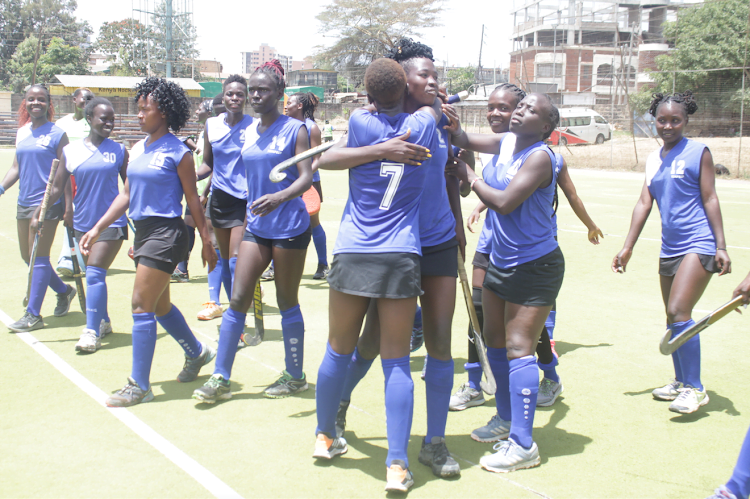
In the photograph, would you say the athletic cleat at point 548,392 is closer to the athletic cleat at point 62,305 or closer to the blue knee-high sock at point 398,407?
the blue knee-high sock at point 398,407

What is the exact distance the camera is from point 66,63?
62.5 metres

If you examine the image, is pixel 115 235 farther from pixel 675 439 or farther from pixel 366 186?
pixel 675 439

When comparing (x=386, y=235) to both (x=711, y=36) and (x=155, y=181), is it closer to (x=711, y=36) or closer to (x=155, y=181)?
(x=155, y=181)

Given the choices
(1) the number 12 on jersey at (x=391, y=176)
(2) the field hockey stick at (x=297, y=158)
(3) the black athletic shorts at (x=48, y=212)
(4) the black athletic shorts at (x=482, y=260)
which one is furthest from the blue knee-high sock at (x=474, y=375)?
(3) the black athletic shorts at (x=48, y=212)

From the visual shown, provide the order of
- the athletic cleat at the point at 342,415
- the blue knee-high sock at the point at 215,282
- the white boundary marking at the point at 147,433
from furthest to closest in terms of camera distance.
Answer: the blue knee-high sock at the point at 215,282 < the athletic cleat at the point at 342,415 < the white boundary marking at the point at 147,433

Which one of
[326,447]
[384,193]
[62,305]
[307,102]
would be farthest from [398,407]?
[307,102]

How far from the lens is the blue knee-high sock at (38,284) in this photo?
6.11 m

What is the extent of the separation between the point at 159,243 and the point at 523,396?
2.62m

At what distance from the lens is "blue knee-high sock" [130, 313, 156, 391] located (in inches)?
172

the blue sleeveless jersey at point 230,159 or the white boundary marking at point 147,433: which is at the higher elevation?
the blue sleeveless jersey at point 230,159

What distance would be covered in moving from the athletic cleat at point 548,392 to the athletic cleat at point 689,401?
0.74m

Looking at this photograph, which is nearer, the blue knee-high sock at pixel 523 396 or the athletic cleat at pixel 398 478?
the athletic cleat at pixel 398 478

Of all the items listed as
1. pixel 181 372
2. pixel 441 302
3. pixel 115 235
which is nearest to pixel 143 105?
pixel 115 235

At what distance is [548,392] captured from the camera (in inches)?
178
